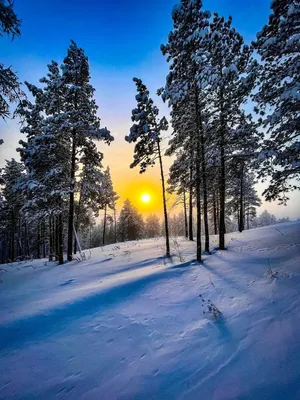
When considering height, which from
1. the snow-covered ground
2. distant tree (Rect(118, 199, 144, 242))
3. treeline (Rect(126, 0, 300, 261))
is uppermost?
treeline (Rect(126, 0, 300, 261))

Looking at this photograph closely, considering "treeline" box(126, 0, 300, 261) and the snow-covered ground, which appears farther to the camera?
"treeline" box(126, 0, 300, 261)

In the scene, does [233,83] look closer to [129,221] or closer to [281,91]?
[281,91]

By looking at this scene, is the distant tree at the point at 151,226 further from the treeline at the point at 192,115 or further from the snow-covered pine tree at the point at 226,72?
the snow-covered pine tree at the point at 226,72

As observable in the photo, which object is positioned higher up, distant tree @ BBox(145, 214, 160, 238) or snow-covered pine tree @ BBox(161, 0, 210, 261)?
snow-covered pine tree @ BBox(161, 0, 210, 261)

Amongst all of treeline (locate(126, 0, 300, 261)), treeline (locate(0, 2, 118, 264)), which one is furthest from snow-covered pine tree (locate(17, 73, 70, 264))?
treeline (locate(126, 0, 300, 261))

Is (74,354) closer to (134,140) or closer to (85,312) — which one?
(85,312)

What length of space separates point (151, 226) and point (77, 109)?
53.8 m

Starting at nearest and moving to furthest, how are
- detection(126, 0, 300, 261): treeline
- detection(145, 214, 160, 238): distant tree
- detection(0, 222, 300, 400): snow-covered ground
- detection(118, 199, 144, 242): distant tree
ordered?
detection(0, 222, 300, 400): snow-covered ground < detection(126, 0, 300, 261): treeline < detection(118, 199, 144, 242): distant tree < detection(145, 214, 160, 238): distant tree

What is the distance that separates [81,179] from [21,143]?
7.28 m

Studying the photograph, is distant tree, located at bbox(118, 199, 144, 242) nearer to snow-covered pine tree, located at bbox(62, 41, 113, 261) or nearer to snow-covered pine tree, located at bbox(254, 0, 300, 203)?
snow-covered pine tree, located at bbox(62, 41, 113, 261)

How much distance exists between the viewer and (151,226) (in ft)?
213

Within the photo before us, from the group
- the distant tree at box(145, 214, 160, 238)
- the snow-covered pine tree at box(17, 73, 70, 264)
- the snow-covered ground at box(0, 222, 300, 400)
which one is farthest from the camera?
the distant tree at box(145, 214, 160, 238)

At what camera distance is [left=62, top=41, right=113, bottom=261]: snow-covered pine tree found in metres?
13.2

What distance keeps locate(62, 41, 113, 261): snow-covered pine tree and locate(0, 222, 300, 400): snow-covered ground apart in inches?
333
